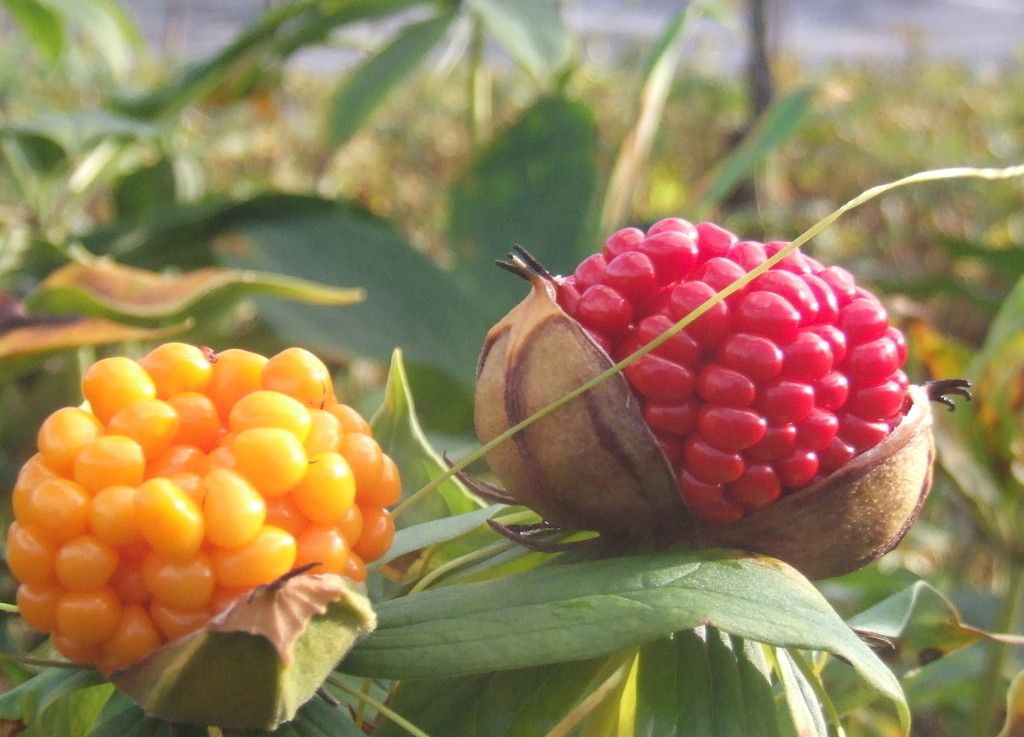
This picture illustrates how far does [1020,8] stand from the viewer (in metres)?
8.38

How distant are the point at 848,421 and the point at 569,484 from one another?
0.12m

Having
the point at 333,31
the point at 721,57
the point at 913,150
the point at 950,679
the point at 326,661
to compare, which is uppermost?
the point at 326,661

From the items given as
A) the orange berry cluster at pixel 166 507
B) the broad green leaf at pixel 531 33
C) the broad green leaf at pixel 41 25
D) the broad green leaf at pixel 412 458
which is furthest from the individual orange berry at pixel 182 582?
the broad green leaf at pixel 41 25

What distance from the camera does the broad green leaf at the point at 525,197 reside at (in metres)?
1.40

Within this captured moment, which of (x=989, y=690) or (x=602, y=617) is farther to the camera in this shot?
(x=989, y=690)

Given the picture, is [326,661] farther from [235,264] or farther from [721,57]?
[721,57]

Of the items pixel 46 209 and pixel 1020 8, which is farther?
pixel 1020 8

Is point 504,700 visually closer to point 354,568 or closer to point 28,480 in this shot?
point 354,568

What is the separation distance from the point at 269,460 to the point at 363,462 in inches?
1.8

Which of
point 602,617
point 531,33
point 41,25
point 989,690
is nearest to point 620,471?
point 602,617

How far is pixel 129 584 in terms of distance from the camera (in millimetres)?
407

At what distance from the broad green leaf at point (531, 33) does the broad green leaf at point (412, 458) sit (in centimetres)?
72

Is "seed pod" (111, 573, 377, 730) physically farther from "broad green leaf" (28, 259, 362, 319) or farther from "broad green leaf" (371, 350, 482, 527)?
"broad green leaf" (28, 259, 362, 319)

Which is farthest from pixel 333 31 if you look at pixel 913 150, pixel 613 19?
pixel 613 19
